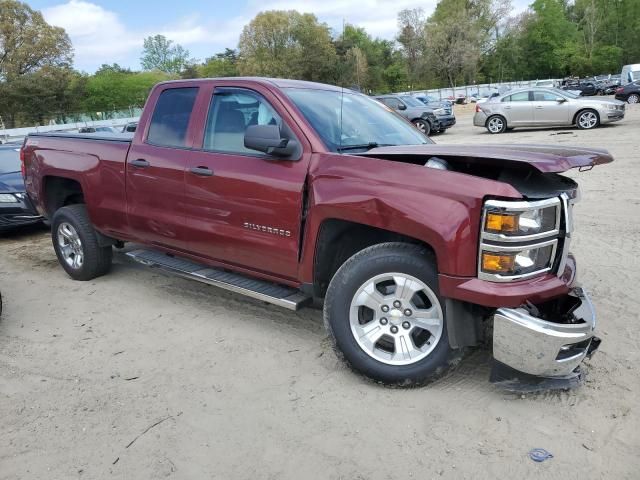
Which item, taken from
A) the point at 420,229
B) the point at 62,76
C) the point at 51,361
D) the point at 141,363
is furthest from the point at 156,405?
the point at 62,76

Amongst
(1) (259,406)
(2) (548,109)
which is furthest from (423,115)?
(1) (259,406)

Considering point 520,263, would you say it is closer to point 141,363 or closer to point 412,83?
point 141,363

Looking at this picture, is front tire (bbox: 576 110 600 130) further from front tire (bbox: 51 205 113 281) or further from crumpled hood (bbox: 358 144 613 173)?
front tire (bbox: 51 205 113 281)

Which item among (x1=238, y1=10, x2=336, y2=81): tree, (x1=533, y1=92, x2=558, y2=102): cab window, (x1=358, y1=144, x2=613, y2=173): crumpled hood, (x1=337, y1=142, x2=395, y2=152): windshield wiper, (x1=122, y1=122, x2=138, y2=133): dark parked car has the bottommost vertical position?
(x1=358, y1=144, x2=613, y2=173): crumpled hood

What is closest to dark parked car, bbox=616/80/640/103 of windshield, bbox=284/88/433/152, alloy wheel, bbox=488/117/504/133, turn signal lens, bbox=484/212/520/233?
alloy wheel, bbox=488/117/504/133

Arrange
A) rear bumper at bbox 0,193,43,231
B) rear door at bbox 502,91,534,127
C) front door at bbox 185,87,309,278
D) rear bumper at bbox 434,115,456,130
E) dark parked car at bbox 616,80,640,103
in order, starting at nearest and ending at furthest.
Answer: front door at bbox 185,87,309,278
rear bumper at bbox 0,193,43,231
rear door at bbox 502,91,534,127
rear bumper at bbox 434,115,456,130
dark parked car at bbox 616,80,640,103

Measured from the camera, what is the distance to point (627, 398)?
10.2 feet

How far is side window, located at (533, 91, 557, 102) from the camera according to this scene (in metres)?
18.0

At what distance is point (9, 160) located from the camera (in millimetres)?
8695

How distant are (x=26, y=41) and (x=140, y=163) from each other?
6511cm

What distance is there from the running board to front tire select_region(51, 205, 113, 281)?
73 centimetres

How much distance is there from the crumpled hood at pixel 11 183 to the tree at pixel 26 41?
2235 inches

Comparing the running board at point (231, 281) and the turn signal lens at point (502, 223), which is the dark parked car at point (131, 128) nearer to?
the running board at point (231, 281)

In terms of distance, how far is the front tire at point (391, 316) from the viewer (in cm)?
313
